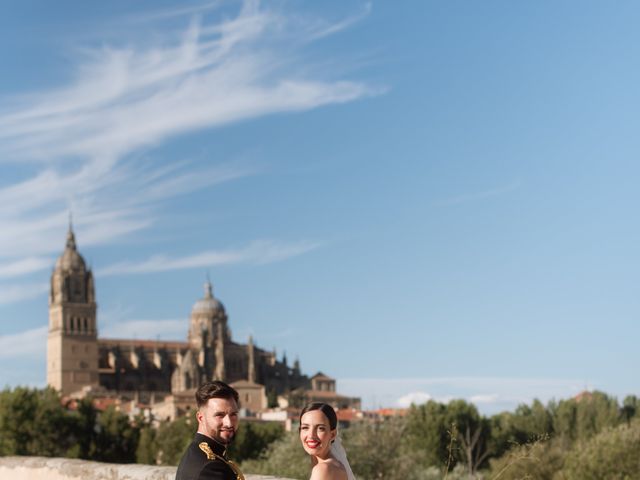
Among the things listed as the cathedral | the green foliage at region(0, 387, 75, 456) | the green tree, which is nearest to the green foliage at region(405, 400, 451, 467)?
the green tree

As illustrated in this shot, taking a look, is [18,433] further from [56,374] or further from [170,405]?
[56,374]

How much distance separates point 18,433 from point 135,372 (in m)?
81.0

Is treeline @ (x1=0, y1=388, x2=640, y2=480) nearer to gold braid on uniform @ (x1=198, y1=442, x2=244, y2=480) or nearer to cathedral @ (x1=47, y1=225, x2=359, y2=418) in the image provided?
gold braid on uniform @ (x1=198, y1=442, x2=244, y2=480)

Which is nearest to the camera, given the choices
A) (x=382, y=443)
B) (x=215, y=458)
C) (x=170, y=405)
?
(x=215, y=458)

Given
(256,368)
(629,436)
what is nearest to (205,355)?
(256,368)

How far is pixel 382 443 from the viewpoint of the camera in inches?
1941

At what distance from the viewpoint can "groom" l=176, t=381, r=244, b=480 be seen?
167 inches

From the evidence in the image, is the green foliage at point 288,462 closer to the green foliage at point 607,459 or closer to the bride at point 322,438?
the green foliage at point 607,459

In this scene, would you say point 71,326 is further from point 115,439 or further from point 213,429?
point 213,429

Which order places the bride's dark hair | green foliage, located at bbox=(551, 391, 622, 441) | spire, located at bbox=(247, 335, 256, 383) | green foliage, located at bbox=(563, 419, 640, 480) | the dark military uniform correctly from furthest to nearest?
spire, located at bbox=(247, 335, 256, 383)
green foliage, located at bbox=(551, 391, 622, 441)
green foliage, located at bbox=(563, 419, 640, 480)
the bride's dark hair
the dark military uniform

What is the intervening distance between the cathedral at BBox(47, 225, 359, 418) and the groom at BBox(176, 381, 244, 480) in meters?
133

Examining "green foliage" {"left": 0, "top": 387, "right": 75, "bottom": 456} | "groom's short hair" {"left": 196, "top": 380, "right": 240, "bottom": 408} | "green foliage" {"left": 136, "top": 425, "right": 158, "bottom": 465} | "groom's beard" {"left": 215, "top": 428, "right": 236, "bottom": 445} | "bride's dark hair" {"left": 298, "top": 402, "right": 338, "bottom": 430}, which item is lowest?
"groom's beard" {"left": 215, "top": 428, "right": 236, "bottom": 445}

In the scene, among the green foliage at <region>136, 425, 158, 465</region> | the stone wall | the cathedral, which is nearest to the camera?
the stone wall

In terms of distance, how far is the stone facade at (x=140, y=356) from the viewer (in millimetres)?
145500
